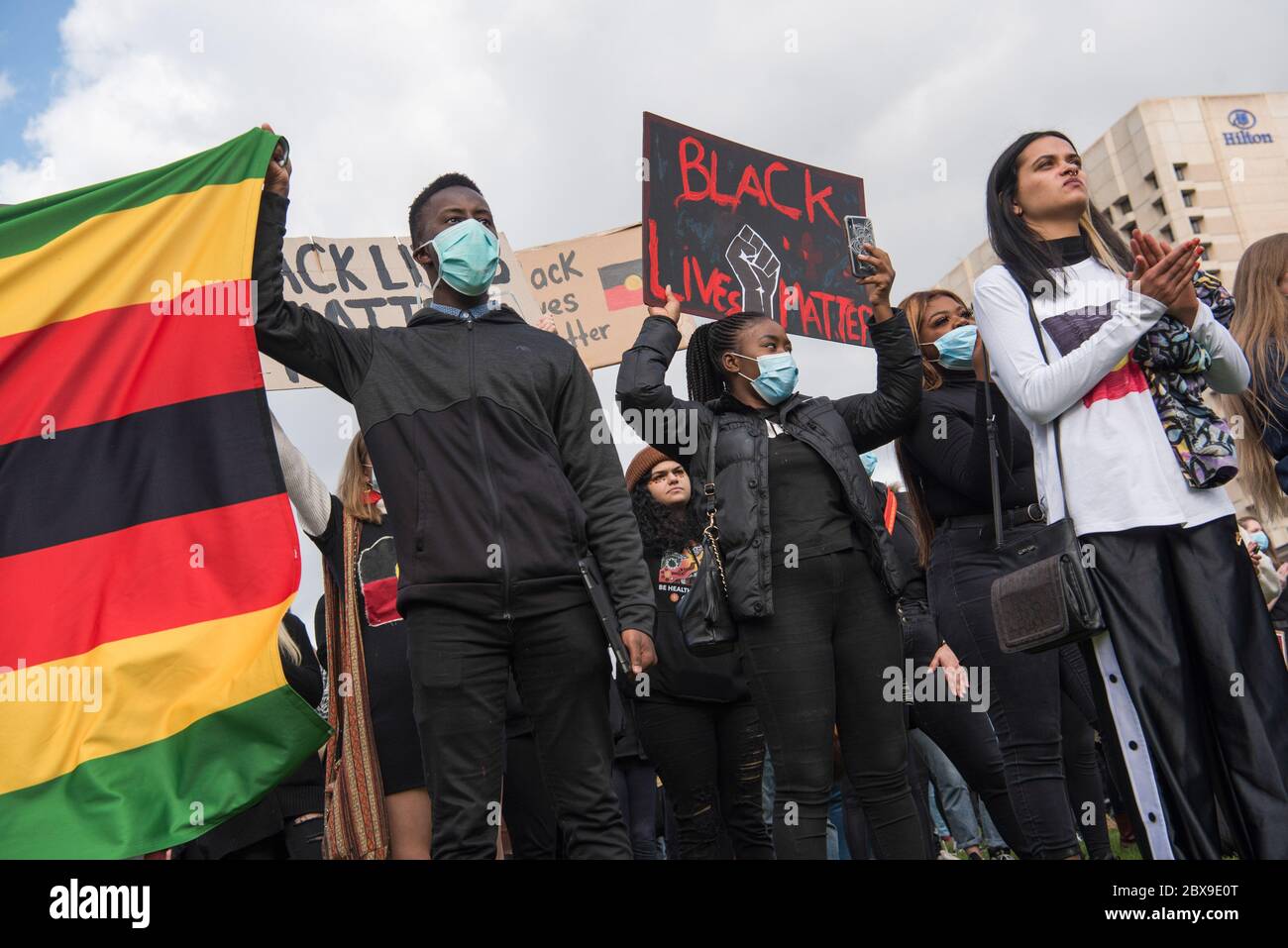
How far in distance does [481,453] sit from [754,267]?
3.11 meters

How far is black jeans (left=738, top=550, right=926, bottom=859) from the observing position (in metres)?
4.10

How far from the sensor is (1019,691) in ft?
14.4

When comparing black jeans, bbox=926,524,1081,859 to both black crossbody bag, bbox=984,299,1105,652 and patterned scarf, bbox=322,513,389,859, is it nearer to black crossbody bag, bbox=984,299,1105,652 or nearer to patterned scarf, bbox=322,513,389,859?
black crossbody bag, bbox=984,299,1105,652

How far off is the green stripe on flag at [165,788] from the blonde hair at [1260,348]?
3460 mm

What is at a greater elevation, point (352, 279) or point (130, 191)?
point (352, 279)

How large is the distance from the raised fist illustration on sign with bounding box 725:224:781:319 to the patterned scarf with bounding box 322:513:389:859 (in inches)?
95.1

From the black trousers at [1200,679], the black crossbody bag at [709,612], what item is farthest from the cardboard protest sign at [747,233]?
the black trousers at [1200,679]

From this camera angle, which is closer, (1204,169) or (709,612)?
(709,612)

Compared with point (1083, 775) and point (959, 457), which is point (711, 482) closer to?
point (959, 457)

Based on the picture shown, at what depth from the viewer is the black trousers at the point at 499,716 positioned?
10.9 feet

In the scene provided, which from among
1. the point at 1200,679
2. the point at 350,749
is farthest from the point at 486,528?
the point at 1200,679

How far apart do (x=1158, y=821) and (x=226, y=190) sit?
3.64m

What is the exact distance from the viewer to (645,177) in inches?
239

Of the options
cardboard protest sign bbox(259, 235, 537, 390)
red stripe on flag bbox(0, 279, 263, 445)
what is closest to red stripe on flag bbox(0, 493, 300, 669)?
red stripe on flag bbox(0, 279, 263, 445)
